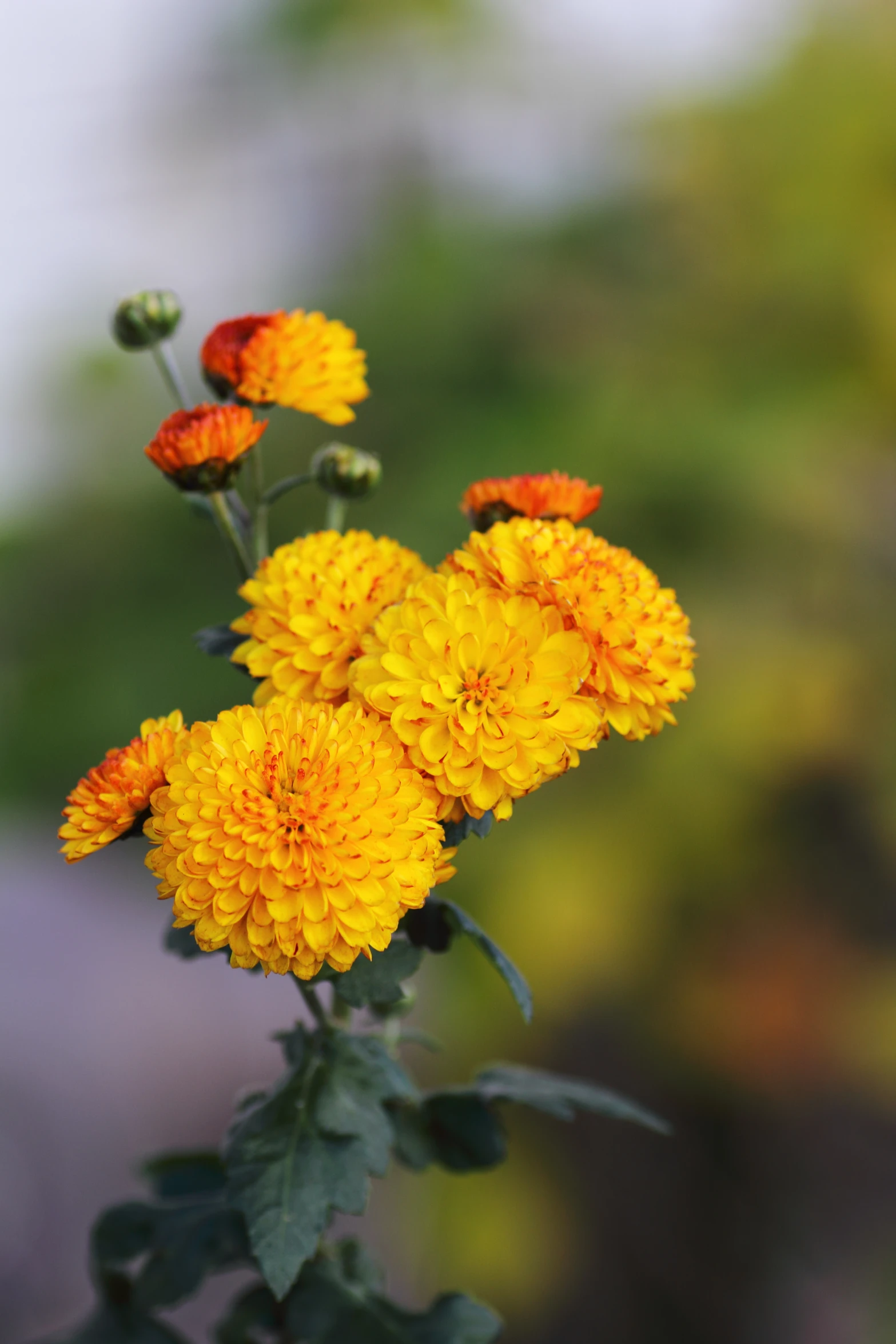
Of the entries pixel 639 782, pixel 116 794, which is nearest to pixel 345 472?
pixel 116 794

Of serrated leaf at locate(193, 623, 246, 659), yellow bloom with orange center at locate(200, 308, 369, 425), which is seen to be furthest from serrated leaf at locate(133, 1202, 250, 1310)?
yellow bloom with orange center at locate(200, 308, 369, 425)

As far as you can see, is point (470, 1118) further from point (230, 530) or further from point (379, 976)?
point (230, 530)

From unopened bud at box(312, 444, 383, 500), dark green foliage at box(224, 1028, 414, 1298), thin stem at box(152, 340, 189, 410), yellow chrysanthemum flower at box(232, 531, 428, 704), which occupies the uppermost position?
thin stem at box(152, 340, 189, 410)

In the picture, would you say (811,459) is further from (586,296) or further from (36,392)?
(36,392)

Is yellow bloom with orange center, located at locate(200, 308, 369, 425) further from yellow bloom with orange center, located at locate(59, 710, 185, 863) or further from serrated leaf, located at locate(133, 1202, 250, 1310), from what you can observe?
serrated leaf, located at locate(133, 1202, 250, 1310)

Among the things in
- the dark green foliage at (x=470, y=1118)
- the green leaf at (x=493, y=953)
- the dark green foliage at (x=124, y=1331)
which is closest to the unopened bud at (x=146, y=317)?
the green leaf at (x=493, y=953)

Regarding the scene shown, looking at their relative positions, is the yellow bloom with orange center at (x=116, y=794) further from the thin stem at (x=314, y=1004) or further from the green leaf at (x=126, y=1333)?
the green leaf at (x=126, y=1333)
